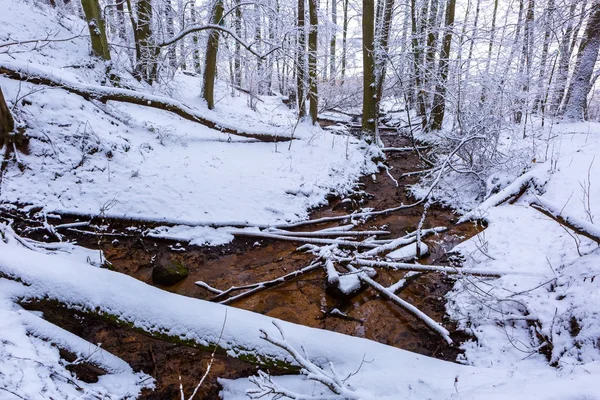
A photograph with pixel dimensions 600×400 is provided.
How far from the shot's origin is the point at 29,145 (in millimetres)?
5621

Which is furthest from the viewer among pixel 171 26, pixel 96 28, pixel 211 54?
pixel 171 26

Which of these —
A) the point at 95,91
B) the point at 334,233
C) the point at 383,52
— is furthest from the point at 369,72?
the point at 95,91

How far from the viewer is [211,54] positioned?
10.7 m

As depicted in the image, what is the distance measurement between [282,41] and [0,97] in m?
6.08

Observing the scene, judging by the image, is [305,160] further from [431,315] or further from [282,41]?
[431,315]

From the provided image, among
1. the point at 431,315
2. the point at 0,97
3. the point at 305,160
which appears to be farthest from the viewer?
the point at 305,160

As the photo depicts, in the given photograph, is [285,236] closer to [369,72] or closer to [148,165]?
[148,165]

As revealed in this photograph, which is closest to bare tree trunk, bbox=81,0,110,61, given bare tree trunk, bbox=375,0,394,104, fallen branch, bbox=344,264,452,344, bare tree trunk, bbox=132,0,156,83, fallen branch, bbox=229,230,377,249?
bare tree trunk, bbox=132,0,156,83

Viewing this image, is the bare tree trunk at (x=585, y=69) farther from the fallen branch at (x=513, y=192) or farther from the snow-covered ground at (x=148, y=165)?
the snow-covered ground at (x=148, y=165)

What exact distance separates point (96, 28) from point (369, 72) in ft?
25.2

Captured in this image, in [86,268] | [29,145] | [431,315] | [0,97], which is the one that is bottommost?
[431,315]

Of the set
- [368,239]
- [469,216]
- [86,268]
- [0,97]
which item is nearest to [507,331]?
[368,239]

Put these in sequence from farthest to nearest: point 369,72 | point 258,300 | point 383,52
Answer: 1. point 369,72
2. point 383,52
3. point 258,300

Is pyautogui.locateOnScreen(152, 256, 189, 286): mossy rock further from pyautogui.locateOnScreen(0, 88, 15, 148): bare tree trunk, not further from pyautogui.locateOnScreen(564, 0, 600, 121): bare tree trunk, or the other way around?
pyautogui.locateOnScreen(564, 0, 600, 121): bare tree trunk
